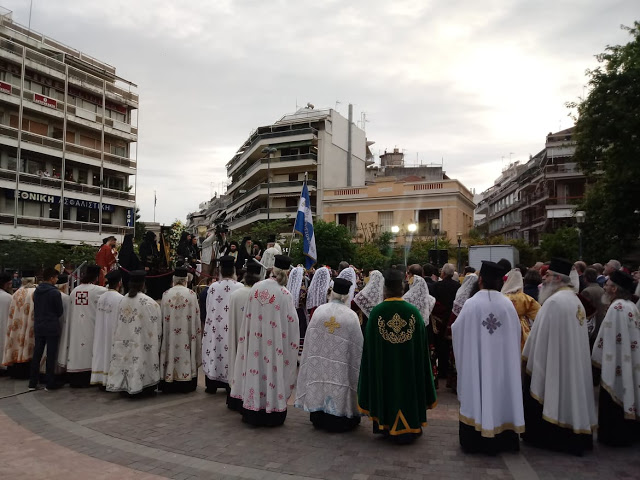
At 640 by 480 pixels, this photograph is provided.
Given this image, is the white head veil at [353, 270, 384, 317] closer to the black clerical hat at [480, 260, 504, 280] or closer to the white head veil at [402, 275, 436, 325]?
the white head veil at [402, 275, 436, 325]

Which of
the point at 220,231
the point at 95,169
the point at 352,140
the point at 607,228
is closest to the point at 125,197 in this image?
the point at 95,169

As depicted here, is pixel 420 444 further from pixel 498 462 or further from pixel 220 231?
pixel 220 231

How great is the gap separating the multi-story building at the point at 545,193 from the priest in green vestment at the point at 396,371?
3973 centimetres

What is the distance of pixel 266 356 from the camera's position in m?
6.92

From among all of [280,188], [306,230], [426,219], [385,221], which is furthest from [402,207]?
[306,230]

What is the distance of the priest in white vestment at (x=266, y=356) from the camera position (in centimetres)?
684

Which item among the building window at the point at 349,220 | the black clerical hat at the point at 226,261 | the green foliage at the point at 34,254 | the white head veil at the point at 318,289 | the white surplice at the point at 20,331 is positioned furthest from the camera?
the building window at the point at 349,220

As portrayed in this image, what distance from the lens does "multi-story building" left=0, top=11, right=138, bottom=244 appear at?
35688 millimetres

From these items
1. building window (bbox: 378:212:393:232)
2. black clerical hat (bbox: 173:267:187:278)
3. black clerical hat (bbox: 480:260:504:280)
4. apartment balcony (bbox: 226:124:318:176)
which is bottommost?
black clerical hat (bbox: 173:267:187:278)

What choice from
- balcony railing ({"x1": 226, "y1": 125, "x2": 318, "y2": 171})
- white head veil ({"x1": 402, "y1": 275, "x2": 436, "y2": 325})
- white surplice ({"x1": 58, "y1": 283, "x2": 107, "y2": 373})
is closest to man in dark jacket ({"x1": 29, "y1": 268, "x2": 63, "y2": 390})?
white surplice ({"x1": 58, "y1": 283, "x2": 107, "y2": 373})

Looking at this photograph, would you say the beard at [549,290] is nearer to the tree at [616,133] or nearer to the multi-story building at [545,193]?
the tree at [616,133]

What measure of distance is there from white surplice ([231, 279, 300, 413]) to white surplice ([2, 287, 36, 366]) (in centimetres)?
524

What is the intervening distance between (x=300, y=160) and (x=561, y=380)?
49065mm

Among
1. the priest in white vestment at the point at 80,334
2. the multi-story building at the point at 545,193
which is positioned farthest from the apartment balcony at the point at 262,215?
the priest in white vestment at the point at 80,334
